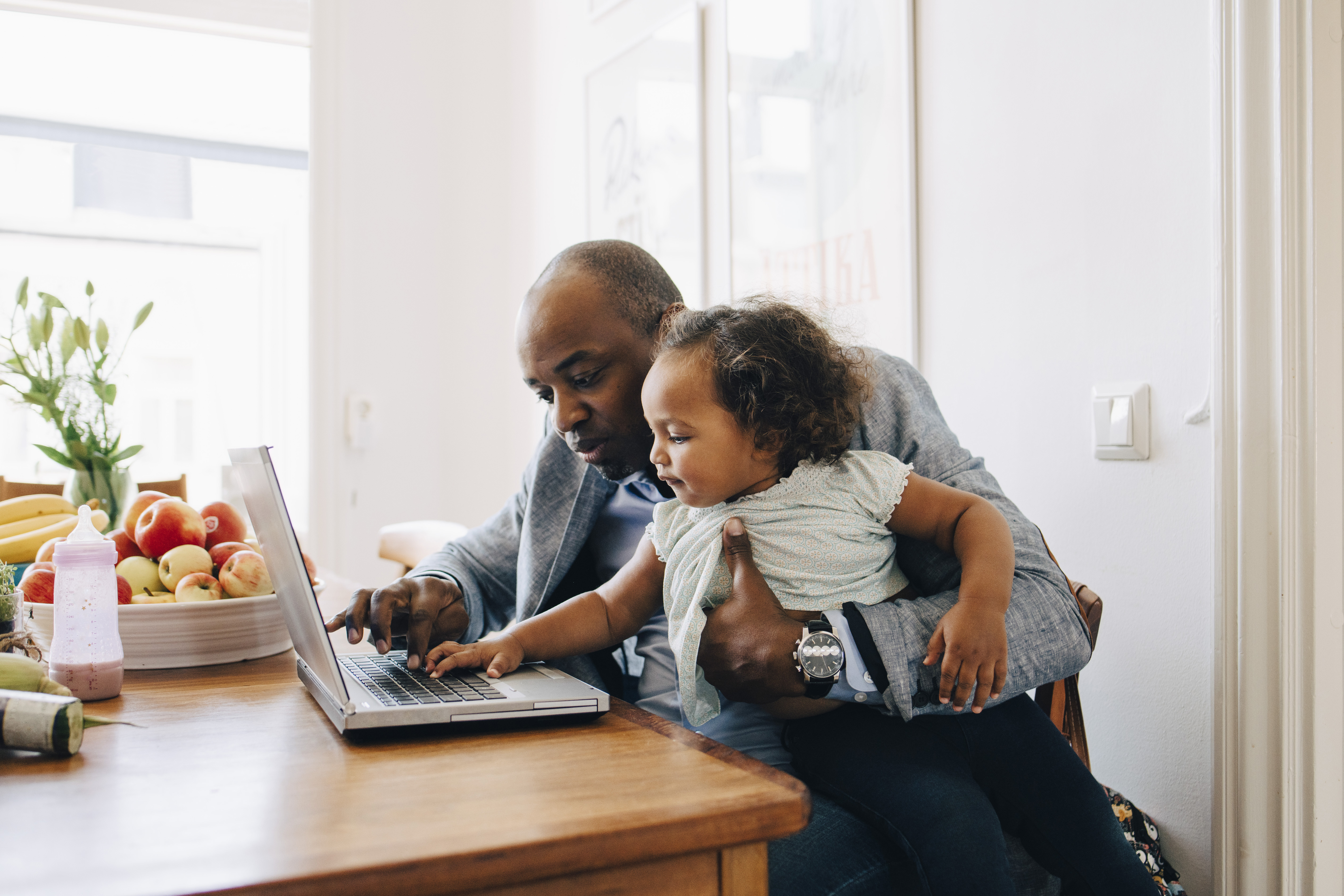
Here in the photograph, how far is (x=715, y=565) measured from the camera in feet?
3.48

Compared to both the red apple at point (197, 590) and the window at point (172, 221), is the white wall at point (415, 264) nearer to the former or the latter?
the window at point (172, 221)

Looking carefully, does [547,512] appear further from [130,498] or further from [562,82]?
[562,82]

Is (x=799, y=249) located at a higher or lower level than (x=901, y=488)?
higher

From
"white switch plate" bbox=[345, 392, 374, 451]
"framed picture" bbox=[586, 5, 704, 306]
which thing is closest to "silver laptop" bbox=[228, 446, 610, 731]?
"framed picture" bbox=[586, 5, 704, 306]

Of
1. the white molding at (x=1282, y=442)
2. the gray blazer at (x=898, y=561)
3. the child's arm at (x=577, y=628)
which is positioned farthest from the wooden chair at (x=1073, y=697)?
the child's arm at (x=577, y=628)

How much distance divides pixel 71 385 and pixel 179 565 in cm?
73

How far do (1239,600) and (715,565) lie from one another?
65cm

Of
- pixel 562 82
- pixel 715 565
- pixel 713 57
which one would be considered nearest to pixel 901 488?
pixel 715 565

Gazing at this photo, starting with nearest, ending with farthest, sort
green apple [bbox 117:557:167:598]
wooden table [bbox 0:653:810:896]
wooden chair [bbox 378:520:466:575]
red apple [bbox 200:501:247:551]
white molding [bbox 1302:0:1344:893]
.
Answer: wooden table [bbox 0:653:810:896], white molding [bbox 1302:0:1344:893], green apple [bbox 117:557:167:598], red apple [bbox 200:501:247:551], wooden chair [bbox 378:520:466:575]

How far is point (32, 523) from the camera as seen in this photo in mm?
1535

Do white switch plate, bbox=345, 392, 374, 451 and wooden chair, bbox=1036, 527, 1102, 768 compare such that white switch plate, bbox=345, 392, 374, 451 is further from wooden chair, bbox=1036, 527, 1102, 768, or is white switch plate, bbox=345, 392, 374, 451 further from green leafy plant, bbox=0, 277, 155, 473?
wooden chair, bbox=1036, 527, 1102, 768

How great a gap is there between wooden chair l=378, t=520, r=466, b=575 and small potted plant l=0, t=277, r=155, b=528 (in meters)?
0.67

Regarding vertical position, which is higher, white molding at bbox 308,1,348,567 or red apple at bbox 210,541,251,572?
white molding at bbox 308,1,348,567

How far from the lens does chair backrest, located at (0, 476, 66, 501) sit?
1.75 meters
